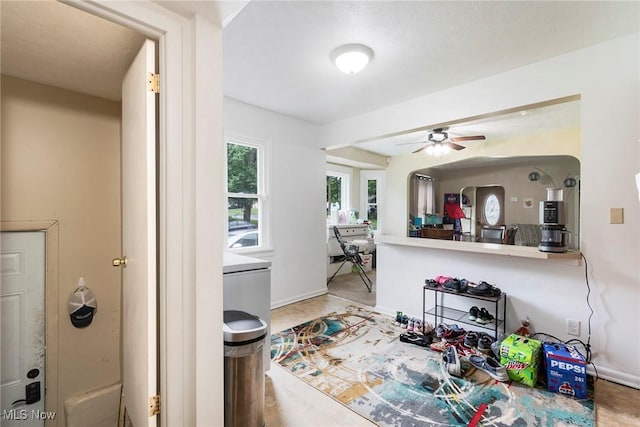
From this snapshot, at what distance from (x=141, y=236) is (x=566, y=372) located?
2.76 metres

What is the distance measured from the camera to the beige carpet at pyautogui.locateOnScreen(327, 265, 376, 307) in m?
4.12

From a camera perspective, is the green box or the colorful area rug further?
the green box

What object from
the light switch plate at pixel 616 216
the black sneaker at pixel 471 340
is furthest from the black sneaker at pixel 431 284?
the light switch plate at pixel 616 216

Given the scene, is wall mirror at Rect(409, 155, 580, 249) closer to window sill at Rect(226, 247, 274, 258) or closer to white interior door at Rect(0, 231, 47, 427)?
window sill at Rect(226, 247, 274, 258)

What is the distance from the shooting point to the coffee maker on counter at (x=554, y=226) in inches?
92.4

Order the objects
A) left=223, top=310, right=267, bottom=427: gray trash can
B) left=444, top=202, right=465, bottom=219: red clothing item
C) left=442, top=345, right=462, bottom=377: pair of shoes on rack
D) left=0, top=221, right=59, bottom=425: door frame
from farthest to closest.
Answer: left=444, top=202, right=465, bottom=219: red clothing item, left=442, top=345, right=462, bottom=377: pair of shoes on rack, left=0, top=221, right=59, bottom=425: door frame, left=223, top=310, right=267, bottom=427: gray trash can

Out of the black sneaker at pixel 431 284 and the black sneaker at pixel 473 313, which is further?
the black sneaker at pixel 431 284

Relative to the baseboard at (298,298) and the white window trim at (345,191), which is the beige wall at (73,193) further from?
the white window trim at (345,191)

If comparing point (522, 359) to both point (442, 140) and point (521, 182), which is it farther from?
point (521, 182)

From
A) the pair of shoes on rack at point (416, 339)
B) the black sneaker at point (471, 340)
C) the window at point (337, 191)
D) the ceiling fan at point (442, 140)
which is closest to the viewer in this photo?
the black sneaker at point (471, 340)

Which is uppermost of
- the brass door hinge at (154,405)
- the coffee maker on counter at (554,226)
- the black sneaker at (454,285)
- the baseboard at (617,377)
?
the coffee maker on counter at (554,226)

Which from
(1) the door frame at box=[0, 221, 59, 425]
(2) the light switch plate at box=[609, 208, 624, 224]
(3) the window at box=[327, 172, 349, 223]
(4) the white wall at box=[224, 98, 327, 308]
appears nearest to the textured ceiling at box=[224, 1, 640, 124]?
(4) the white wall at box=[224, 98, 327, 308]

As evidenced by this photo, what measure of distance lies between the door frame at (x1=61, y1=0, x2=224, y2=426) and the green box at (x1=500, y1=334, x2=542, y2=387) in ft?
7.00

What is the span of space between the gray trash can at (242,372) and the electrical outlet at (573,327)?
8.28 ft
